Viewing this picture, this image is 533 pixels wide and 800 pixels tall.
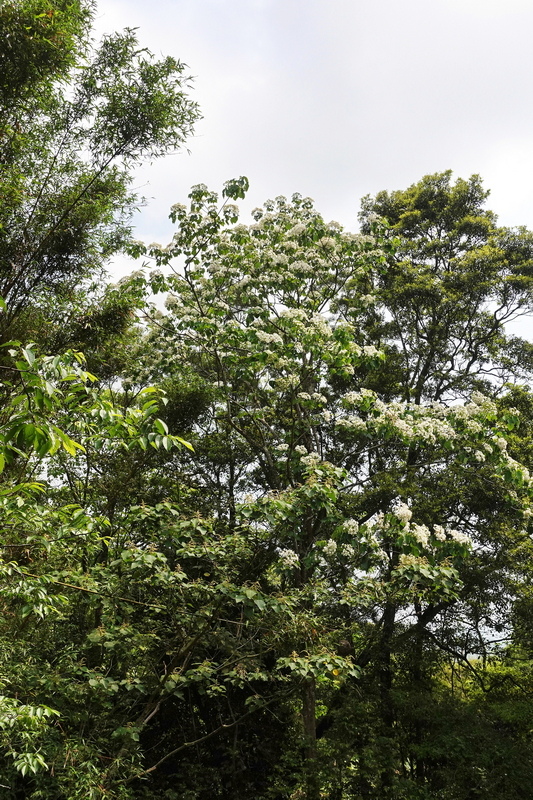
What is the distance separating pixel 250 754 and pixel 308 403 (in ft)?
14.6

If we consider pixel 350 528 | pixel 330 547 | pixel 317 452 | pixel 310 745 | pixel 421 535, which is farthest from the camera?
pixel 317 452

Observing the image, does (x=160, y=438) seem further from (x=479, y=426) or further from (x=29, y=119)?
(x=29, y=119)

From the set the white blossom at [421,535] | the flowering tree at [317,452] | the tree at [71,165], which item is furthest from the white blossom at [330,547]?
the tree at [71,165]

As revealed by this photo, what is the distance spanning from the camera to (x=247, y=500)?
4.39 meters

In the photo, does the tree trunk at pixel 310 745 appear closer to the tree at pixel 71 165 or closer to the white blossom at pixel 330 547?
the white blossom at pixel 330 547

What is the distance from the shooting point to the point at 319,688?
25.1ft

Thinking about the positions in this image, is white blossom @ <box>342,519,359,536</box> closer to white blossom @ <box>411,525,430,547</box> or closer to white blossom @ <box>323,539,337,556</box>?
white blossom @ <box>323,539,337,556</box>

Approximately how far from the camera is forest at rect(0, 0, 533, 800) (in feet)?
13.8

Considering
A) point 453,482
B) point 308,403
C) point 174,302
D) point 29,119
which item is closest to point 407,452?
point 453,482

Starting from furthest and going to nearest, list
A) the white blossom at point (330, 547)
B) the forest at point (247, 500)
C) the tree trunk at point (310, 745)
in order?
the tree trunk at point (310, 745)
the white blossom at point (330, 547)
the forest at point (247, 500)

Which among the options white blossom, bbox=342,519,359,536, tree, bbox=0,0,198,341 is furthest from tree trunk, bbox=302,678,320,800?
tree, bbox=0,0,198,341

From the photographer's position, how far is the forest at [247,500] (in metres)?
4.19

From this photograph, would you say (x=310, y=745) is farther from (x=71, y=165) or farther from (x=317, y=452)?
(x=71, y=165)

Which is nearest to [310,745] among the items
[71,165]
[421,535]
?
[421,535]
